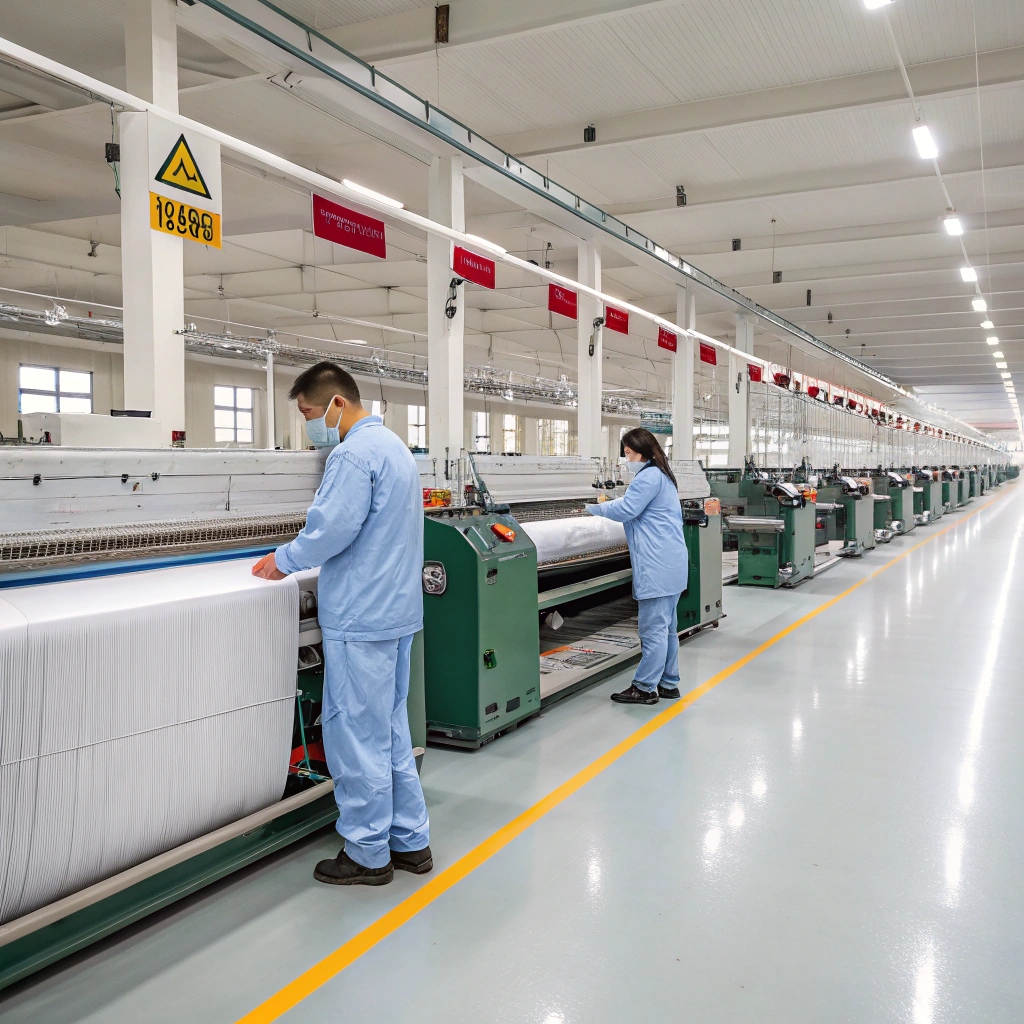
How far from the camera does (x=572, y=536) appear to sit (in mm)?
4781

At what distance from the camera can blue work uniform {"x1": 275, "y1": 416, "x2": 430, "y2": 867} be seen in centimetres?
240

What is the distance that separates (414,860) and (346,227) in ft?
11.9

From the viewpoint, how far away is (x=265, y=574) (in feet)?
8.17

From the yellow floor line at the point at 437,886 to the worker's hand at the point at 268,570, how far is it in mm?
1054

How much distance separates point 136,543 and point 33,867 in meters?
1.00

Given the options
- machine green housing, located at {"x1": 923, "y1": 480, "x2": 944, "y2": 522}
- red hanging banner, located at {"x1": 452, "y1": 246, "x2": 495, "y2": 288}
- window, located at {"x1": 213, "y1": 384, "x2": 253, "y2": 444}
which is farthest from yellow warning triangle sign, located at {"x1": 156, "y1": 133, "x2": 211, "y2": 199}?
machine green housing, located at {"x1": 923, "y1": 480, "x2": 944, "y2": 522}

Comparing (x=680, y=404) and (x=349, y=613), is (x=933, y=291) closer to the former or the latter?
(x=680, y=404)

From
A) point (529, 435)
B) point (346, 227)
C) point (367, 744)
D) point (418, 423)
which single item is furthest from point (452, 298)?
point (529, 435)

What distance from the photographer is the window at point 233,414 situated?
54.5 feet

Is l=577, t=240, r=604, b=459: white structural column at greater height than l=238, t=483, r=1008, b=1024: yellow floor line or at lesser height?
greater

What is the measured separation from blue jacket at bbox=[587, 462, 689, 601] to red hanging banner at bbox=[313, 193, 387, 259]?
1.99 metres

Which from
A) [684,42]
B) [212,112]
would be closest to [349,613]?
[684,42]

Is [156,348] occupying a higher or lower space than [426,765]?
higher

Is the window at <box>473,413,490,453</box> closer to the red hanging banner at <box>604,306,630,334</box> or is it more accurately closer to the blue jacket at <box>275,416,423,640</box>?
the red hanging banner at <box>604,306,630,334</box>
